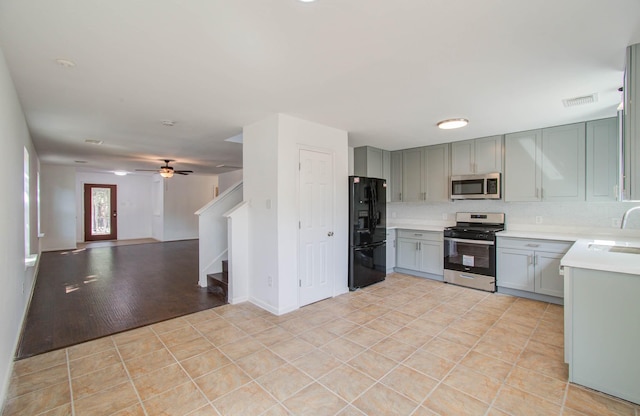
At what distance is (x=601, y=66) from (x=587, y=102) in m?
0.95

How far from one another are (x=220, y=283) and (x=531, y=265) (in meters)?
4.32

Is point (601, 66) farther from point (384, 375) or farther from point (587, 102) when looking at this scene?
point (384, 375)

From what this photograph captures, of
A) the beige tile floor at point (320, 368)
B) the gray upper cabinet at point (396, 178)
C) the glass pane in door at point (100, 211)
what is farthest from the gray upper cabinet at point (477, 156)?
the glass pane in door at point (100, 211)

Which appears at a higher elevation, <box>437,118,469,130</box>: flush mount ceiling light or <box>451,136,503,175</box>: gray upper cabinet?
<box>437,118,469,130</box>: flush mount ceiling light

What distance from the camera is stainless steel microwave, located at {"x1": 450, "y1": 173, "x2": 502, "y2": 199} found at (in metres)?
4.43

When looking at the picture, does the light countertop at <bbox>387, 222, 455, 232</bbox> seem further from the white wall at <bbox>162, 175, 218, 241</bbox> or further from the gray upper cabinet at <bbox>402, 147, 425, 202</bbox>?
the white wall at <bbox>162, 175, 218, 241</bbox>

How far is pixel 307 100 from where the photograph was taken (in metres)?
2.96

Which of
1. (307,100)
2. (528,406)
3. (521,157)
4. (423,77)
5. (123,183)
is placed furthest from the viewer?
(123,183)

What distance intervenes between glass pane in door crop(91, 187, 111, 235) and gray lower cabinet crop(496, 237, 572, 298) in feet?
38.7

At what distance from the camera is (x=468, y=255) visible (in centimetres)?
445

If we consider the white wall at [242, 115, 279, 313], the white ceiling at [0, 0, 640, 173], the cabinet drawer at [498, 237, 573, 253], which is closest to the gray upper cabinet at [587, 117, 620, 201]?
the white ceiling at [0, 0, 640, 173]

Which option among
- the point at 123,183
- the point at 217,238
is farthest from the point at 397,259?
the point at 123,183

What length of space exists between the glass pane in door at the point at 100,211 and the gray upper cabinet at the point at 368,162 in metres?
9.47

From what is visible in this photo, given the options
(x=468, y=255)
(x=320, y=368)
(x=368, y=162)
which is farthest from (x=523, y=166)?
(x=320, y=368)
